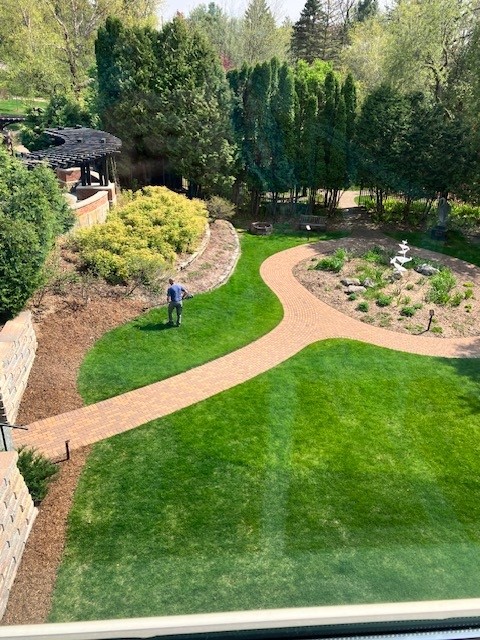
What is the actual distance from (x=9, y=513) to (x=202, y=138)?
15309mm

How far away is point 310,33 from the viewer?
44.6m

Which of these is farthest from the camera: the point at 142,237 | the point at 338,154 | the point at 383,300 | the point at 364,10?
the point at 364,10

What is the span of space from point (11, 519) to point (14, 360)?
2.98m

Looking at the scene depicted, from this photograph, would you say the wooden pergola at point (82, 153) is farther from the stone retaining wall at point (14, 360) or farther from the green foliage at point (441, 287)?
the green foliage at point (441, 287)

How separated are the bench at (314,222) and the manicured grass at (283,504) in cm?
1111

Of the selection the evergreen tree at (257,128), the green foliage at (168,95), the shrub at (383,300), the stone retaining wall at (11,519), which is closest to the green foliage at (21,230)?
the stone retaining wall at (11,519)

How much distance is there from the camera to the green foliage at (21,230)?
26.2 ft

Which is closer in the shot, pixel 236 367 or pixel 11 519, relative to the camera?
pixel 11 519

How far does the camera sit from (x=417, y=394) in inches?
334

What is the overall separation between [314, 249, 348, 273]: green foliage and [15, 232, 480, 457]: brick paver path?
3.59ft

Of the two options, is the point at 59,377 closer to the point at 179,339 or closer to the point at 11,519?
the point at 179,339

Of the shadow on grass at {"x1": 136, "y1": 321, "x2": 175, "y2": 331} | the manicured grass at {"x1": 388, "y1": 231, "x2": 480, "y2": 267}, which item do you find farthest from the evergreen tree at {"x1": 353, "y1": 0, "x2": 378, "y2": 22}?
the shadow on grass at {"x1": 136, "y1": 321, "x2": 175, "y2": 331}

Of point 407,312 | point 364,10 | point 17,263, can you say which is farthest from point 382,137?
point 364,10

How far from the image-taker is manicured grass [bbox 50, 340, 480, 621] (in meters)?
4.40
